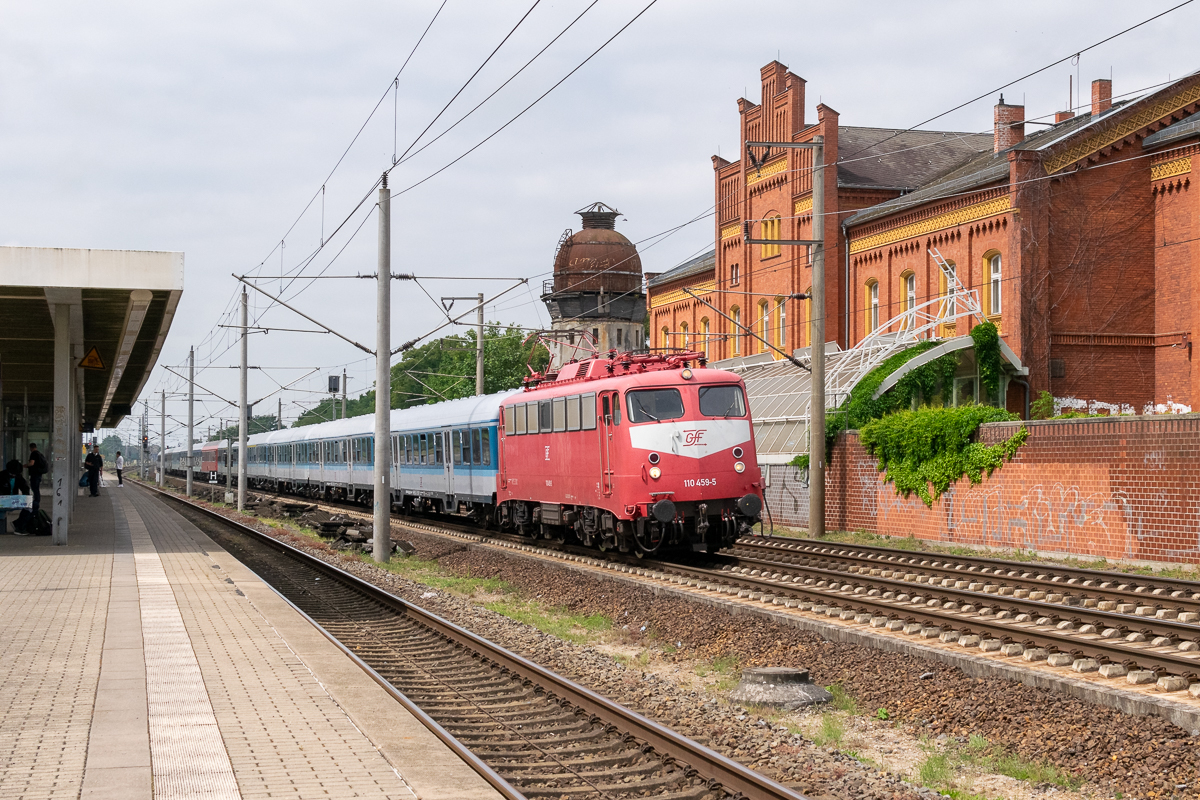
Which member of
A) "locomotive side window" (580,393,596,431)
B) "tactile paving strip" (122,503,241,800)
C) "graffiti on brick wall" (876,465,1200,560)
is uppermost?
"locomotive side window" (580,393,596,431)

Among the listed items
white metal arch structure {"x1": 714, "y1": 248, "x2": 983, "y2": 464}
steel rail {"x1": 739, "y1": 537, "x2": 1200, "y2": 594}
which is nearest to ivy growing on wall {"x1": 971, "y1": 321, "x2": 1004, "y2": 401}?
white metal arch structure {"x1": 714, "y1": 248, "x2": 983, "y2": 464}

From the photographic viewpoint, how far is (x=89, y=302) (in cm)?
2341

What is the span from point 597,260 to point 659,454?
51188mm

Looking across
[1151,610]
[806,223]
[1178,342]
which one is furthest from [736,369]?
[1151,610]

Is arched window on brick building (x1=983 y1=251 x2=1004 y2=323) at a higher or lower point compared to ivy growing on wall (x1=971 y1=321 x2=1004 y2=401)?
higher

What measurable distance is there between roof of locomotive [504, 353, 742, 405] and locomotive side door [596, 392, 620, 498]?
1.10 feet

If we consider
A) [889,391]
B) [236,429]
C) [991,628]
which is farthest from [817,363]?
[236,429]

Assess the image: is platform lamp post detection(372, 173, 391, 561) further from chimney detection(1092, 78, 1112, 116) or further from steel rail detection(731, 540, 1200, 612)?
chimney detection(1092, 78, 1112, 116)

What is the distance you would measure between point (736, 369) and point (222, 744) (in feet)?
108

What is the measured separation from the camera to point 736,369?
129 feet

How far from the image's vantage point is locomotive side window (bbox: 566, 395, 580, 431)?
802 inches

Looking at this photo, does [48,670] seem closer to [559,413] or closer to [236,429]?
[559,413]

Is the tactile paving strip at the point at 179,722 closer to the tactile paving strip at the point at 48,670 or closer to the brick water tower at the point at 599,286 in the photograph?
the tactile paving strip at the point at 48,670

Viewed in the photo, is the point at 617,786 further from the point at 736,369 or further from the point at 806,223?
the point at 806,223
